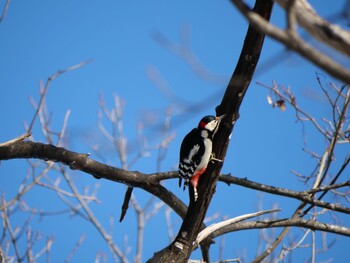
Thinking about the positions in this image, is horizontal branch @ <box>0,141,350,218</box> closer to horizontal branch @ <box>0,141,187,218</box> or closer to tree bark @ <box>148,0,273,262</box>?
horizontal branch @ <box>0,141,187,218</box>

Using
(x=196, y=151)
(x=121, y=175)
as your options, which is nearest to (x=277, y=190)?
(x=196, y=151)

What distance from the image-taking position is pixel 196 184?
2732mm

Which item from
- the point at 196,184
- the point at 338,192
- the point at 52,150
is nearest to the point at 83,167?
the point at 52,150

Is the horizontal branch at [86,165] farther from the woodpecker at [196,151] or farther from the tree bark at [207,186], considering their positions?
the tree bark at [207,186]

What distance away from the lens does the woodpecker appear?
2.95m

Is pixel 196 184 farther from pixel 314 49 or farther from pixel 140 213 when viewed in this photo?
pixel 140 213

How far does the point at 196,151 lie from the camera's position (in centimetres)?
320

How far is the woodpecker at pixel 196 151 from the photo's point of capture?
295 centimetres

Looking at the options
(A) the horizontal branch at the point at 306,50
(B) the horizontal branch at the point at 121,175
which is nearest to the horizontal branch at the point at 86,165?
(B) the horizontal branch at the point at 121,175

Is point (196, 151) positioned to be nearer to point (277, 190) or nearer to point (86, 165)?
point (277, 190)

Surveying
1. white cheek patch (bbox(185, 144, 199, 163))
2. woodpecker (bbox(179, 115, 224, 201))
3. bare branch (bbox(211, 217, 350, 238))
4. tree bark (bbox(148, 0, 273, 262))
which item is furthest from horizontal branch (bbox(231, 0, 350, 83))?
white cheek patch (bbox(185, 144, 199, 163))

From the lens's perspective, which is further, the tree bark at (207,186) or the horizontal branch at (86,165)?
the horizontal branch at (86,165)

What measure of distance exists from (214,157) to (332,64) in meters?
1.81

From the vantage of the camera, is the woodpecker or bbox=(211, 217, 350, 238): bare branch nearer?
bbox=(211, 217, 350, 238): bare branch
